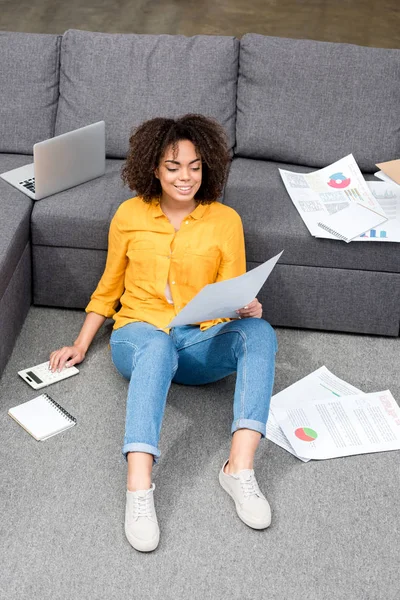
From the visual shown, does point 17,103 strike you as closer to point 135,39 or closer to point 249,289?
point 135,39

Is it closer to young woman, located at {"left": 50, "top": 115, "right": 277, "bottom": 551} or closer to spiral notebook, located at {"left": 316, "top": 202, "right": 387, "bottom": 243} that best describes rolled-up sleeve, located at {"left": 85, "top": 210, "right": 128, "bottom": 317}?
young woman, located at {"left": 50, "top": 115, "right": 277, "bottom": 551}

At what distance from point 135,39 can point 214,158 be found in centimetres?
104

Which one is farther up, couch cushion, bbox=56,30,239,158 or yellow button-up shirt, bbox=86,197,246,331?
couch cushion, bbox=56,30,239,158

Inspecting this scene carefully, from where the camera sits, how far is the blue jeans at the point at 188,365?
2148 millimetres

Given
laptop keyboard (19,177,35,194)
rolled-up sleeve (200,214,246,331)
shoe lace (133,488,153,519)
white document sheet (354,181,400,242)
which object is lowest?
shoe lace (133,488,153,519)

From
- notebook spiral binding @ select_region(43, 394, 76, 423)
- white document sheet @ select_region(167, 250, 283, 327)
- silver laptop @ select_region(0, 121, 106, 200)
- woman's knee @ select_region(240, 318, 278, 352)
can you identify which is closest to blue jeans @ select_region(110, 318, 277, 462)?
woman's knee @ select_region(240, 318, 278, 352)

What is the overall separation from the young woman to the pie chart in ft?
0.79

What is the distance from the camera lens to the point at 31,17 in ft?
18.2

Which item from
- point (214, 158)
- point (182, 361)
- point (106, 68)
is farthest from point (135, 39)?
point (182, 361)

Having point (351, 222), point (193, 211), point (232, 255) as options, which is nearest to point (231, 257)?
point (232, 255)

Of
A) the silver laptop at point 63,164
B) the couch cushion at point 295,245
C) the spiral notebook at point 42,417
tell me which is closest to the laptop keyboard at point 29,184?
the silver laptop at point 63,164

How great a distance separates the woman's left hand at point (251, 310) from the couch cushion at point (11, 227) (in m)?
0.75

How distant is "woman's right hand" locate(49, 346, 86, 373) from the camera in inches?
102

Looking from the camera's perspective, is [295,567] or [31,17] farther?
[31,17]
